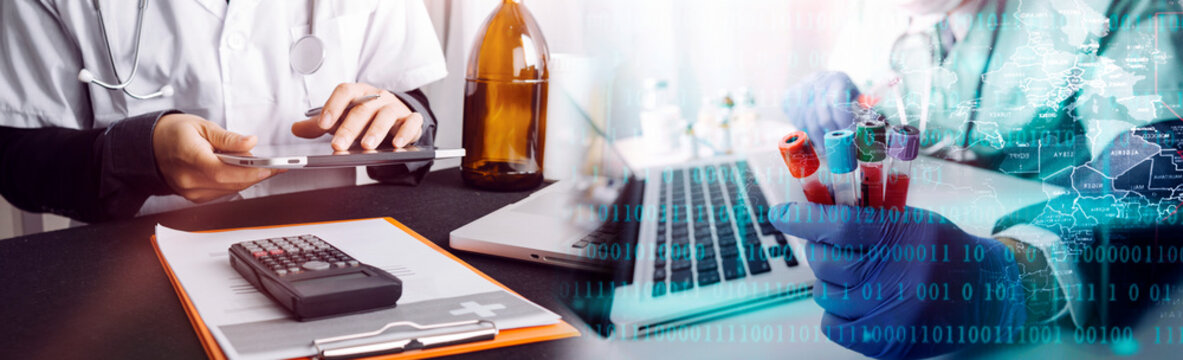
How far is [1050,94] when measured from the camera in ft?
1.16

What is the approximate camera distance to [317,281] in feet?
1.25

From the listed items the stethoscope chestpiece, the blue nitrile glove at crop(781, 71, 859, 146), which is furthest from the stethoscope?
the blue nitrile glove at crop(781, 71, 859, 146)

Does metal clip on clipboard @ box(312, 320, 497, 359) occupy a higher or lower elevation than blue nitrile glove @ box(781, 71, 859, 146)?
lower

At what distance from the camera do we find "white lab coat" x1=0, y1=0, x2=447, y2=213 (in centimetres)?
79

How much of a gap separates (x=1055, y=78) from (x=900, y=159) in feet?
0.31

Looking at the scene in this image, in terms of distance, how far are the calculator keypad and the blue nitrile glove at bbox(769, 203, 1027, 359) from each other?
236mm

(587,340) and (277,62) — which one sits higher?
(277,62)

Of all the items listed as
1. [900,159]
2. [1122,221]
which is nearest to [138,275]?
[900,159]

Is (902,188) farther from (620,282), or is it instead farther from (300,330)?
(300,330)

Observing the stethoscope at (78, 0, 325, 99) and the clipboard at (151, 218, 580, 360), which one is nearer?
the clipboard at (151, 218, 580, 360)

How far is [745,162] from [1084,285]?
18 centimetres

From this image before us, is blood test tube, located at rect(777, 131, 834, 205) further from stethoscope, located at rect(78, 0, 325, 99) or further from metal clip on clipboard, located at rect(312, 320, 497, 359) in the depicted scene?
stethoscope, located at rect(78, 0, 325, 99)

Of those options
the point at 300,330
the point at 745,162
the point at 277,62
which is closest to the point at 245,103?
the point at 277,62

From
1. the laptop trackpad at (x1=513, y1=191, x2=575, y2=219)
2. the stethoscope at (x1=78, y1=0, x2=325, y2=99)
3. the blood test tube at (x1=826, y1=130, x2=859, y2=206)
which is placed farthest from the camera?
Result: the stethoscope at (x1=78, y1=0, x2=325, y2=99)
